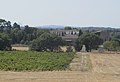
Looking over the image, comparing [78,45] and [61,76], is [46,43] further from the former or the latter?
[61,76]

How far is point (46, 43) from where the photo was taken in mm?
88625

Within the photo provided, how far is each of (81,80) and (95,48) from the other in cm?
6816

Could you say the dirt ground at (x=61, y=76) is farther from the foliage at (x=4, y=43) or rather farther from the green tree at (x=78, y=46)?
the green tree at (x=78, y=46)

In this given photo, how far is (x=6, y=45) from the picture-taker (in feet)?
281

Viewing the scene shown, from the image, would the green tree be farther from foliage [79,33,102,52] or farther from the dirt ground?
the dirt ground

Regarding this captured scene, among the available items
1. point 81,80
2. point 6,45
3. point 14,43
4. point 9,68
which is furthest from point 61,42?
point 81,80

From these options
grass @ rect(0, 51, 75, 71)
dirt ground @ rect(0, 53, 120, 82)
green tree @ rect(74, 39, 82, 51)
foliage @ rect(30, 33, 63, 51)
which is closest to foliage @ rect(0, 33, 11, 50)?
foliage @ rect(30, 33, 63, 51)

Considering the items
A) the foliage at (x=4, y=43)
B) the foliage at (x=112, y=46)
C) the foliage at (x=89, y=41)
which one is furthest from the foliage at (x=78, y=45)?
the foliage at (x=4, y=43)

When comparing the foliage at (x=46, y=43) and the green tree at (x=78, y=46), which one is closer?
the foliage at (x=46, y=43)

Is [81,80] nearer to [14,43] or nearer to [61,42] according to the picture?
[61,42]

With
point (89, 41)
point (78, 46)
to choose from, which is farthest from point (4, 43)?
point (89, 41)

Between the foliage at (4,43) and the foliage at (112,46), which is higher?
the foliage at (4,43)

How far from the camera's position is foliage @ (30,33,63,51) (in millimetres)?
87625

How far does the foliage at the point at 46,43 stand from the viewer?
87.6 meters
